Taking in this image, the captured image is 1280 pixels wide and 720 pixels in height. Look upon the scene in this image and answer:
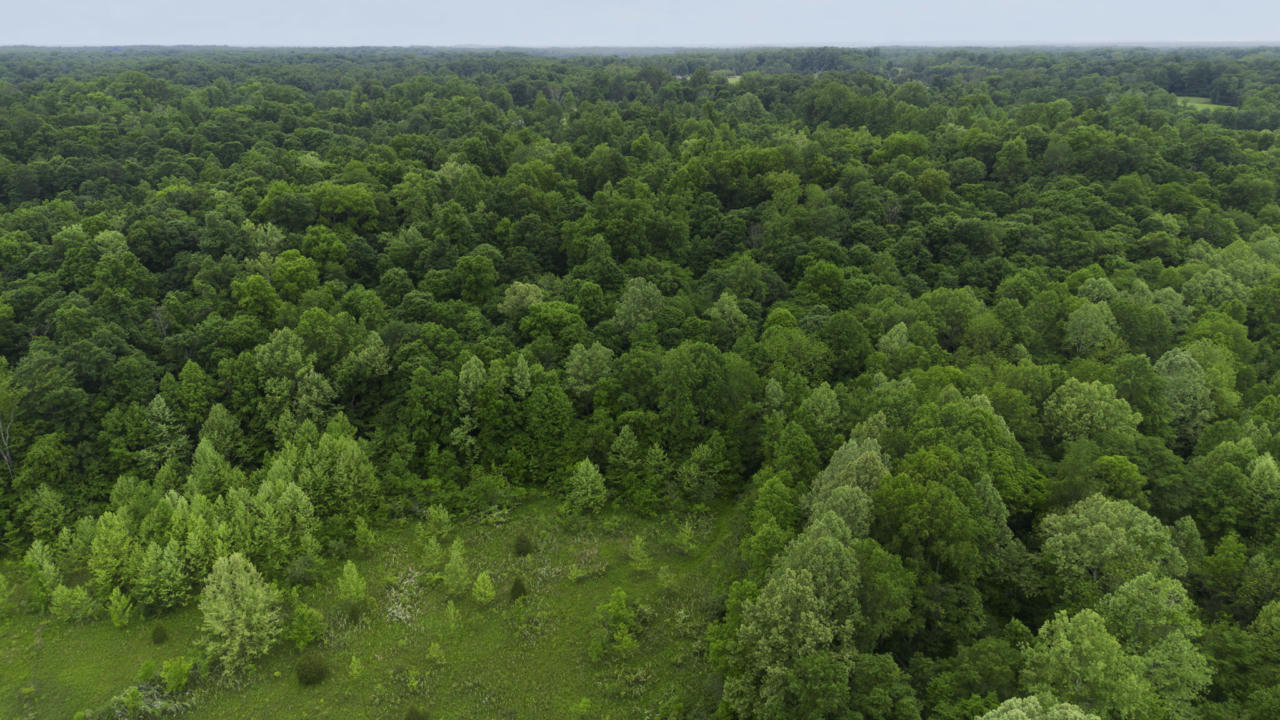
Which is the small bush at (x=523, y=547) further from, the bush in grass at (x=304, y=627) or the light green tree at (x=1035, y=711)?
the light green tree at (x=1035, y=711)

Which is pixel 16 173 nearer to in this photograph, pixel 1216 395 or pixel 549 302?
pixel 549 302

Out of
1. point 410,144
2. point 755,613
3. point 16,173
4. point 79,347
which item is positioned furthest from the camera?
point 410,144

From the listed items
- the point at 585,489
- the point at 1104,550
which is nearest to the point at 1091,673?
the point at 1104,550

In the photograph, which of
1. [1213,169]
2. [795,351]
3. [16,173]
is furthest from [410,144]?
[1213,169]

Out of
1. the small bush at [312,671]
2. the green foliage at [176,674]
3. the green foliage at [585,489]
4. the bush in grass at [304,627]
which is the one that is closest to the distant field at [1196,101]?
the green foliage at [585,489]

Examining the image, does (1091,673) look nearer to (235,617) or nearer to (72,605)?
(235,617)

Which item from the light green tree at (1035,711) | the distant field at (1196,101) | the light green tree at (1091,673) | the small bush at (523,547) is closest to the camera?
the light green tree at (1035,711)
